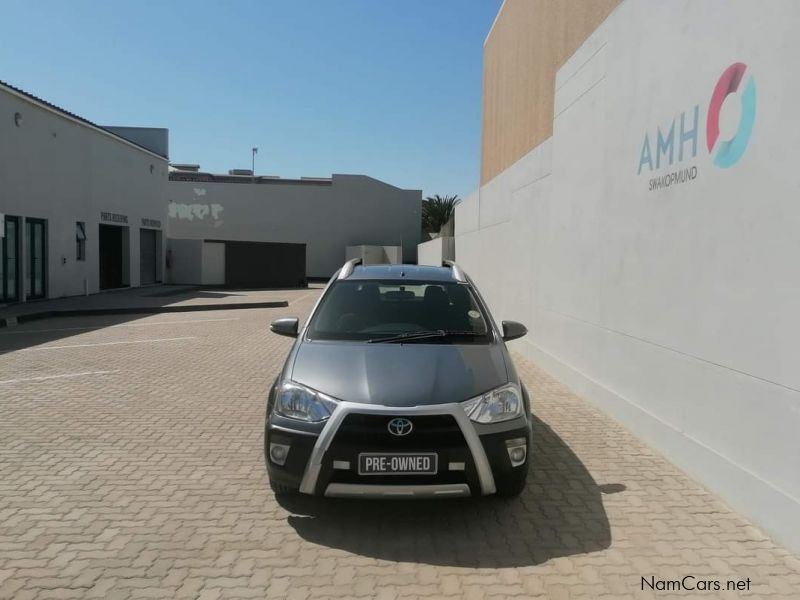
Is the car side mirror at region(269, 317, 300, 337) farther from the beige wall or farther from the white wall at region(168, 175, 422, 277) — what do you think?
the white wall at region(168, 175, 422, 277)

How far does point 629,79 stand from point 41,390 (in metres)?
7.64

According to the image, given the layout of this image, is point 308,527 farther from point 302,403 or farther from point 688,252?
point 688,252

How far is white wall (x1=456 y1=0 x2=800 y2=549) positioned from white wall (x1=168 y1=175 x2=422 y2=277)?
35149 mm

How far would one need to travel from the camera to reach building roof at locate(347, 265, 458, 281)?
5.79 metres

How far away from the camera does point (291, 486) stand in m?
3.97

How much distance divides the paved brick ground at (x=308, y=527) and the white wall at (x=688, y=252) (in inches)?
18.6

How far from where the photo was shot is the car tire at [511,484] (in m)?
3.99

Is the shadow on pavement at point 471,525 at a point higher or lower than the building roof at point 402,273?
lower

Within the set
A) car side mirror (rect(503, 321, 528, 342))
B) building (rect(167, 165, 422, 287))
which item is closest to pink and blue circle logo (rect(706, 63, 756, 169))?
car side mirror (rect(503, 321, 528, 342))

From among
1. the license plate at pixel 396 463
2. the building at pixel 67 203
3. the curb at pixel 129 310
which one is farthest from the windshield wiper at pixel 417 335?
the building at pixel 67 203

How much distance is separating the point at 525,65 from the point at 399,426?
39.8ft

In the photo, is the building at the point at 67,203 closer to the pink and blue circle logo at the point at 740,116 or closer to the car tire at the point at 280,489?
the car tire at the point at 280,489

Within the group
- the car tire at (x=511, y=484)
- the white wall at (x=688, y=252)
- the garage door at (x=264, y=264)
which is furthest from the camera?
the garage door at (x=264, y=264)

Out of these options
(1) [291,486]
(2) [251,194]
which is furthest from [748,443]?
(2) [251,194]
